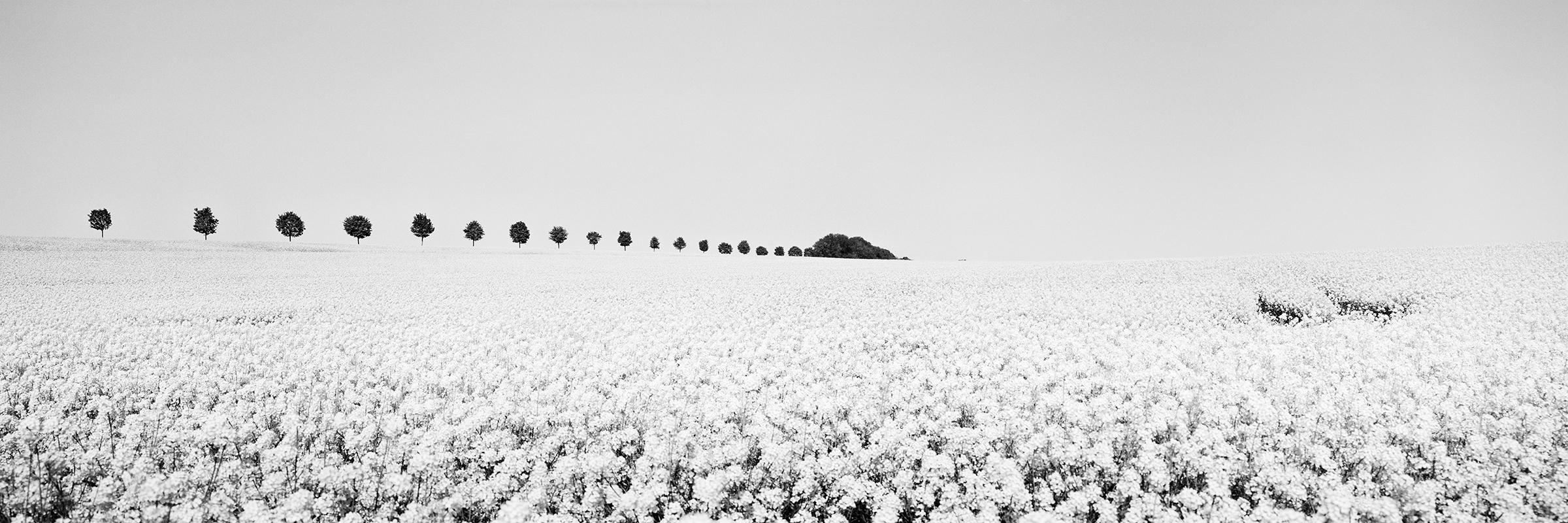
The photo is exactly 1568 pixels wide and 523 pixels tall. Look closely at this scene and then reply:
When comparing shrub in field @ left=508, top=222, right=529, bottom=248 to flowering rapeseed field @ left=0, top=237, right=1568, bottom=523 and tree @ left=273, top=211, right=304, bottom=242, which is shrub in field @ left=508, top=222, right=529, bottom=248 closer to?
tree @ left=273, top=211, right=304, bottom=242

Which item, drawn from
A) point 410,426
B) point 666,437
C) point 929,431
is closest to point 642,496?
point 666,437

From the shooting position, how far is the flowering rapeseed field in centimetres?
416

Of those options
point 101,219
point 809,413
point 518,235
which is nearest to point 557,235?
point 518,235

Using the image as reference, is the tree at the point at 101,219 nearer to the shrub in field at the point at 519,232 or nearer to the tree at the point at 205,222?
the tree at the point at 205,222

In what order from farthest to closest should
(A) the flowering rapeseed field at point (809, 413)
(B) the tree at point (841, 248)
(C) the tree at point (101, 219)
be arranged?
(B) the tree at point (841, 248), (C) the tree at point (101, 219), (A) the flowering rapeseed field at point (809, 413)

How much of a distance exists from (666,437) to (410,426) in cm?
282

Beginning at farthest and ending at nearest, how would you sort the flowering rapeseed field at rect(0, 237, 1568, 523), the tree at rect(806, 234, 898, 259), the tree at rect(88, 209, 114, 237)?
the tree at rect(806, 234, 898, 259) < the tree at rect(88, 209, 114, 237) < the flowering rapeseed field at rect(0, 237, 1568, 523)

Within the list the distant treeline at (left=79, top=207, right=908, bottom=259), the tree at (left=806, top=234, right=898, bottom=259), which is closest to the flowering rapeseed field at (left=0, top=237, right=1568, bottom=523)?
the distant treeline at (left=79, top=207, right=908, bottom=259)

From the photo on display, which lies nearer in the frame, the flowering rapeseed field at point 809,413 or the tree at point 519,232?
the flowering rapeseed field at point 809,413

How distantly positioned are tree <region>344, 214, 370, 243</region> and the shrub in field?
21375mm

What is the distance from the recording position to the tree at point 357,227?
87938 mm

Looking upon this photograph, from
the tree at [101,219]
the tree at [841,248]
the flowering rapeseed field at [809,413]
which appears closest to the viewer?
the flowering rapeseed field at [809,413]

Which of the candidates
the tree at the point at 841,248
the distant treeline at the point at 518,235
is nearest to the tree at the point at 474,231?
the distant treeline at the point at 518,235

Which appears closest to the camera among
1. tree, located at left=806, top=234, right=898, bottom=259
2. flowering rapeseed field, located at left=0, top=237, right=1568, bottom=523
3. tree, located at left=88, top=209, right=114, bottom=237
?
flowering rapeseed field, located at left=0, top=237, right=1568, bottom=523
